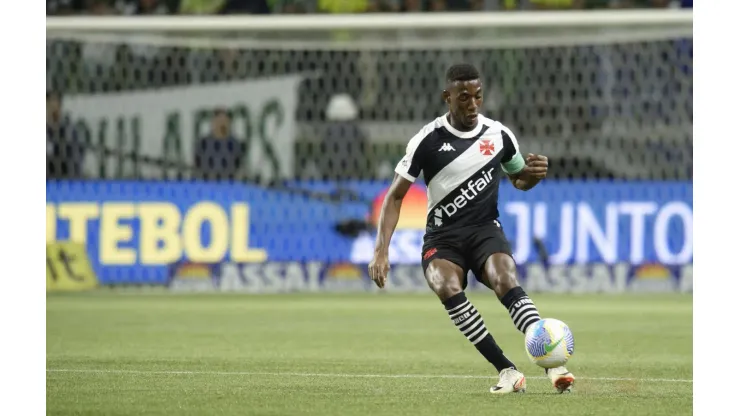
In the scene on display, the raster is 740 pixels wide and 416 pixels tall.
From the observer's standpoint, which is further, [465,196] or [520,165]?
[520,165]

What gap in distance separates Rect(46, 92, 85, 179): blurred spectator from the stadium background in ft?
0.07

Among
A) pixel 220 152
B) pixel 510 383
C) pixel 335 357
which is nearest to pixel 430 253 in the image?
pixel 510 383

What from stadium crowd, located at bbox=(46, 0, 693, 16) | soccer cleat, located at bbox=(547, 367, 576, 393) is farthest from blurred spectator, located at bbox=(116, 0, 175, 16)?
soccer cleat, located at bbox=(547, 367, 576, 393)

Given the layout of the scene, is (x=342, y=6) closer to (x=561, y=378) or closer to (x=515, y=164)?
(x=515, y=164)

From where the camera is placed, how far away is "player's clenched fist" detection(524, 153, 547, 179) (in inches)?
303

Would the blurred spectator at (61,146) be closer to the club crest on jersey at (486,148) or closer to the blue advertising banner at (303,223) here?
the blue advertising banner at (303,223)

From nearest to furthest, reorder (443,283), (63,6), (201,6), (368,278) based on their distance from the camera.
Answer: (443,283), (368,278), (63,6), (201,6)

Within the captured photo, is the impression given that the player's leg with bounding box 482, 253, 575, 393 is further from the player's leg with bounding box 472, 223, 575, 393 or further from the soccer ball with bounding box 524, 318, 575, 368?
the soccer ball with bounding box 524, 318, 575, 368

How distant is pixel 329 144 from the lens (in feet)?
59.5

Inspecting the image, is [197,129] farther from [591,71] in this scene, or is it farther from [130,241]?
[591,71]

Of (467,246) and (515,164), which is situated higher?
(515,164)

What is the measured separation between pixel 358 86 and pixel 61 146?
164 inches

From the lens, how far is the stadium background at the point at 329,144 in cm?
1661
